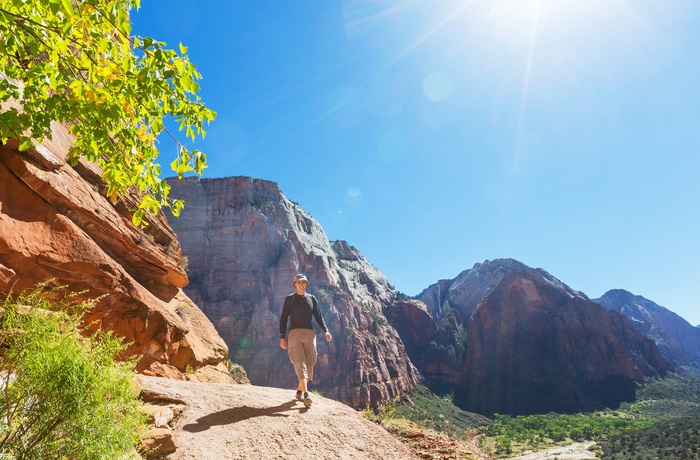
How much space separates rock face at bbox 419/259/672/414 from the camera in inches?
3597

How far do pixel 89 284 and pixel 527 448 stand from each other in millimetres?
61290

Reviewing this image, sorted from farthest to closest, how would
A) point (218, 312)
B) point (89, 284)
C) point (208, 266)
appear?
1. point (208, 266)
2. point (218, 312)
3. point (89, 284)

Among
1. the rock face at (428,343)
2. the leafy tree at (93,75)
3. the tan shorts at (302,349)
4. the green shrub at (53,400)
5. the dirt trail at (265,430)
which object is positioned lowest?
the dirt trail at (265,430)

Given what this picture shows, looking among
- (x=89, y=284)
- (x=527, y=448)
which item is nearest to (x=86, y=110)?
(x=89, y=284)

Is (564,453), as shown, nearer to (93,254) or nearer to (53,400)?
(93,254)

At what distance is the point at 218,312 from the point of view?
64.7 m

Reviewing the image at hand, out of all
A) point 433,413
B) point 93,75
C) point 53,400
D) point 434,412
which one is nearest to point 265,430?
point 53,400

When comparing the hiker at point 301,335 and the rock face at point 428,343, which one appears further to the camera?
the rock face at point 428,343

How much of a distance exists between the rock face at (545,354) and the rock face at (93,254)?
93.7m

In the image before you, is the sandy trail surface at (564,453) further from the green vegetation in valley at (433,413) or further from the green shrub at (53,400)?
the green shrub at (53,400)

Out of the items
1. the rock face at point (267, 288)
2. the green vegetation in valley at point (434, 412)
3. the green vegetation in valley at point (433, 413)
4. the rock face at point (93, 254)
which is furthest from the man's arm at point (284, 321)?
the green vegetation in valley at point (434, 412)

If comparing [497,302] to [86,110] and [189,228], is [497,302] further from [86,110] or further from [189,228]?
[86,110]

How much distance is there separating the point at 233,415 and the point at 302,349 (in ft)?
6.68

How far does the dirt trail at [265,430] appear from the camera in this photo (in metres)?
4.92
